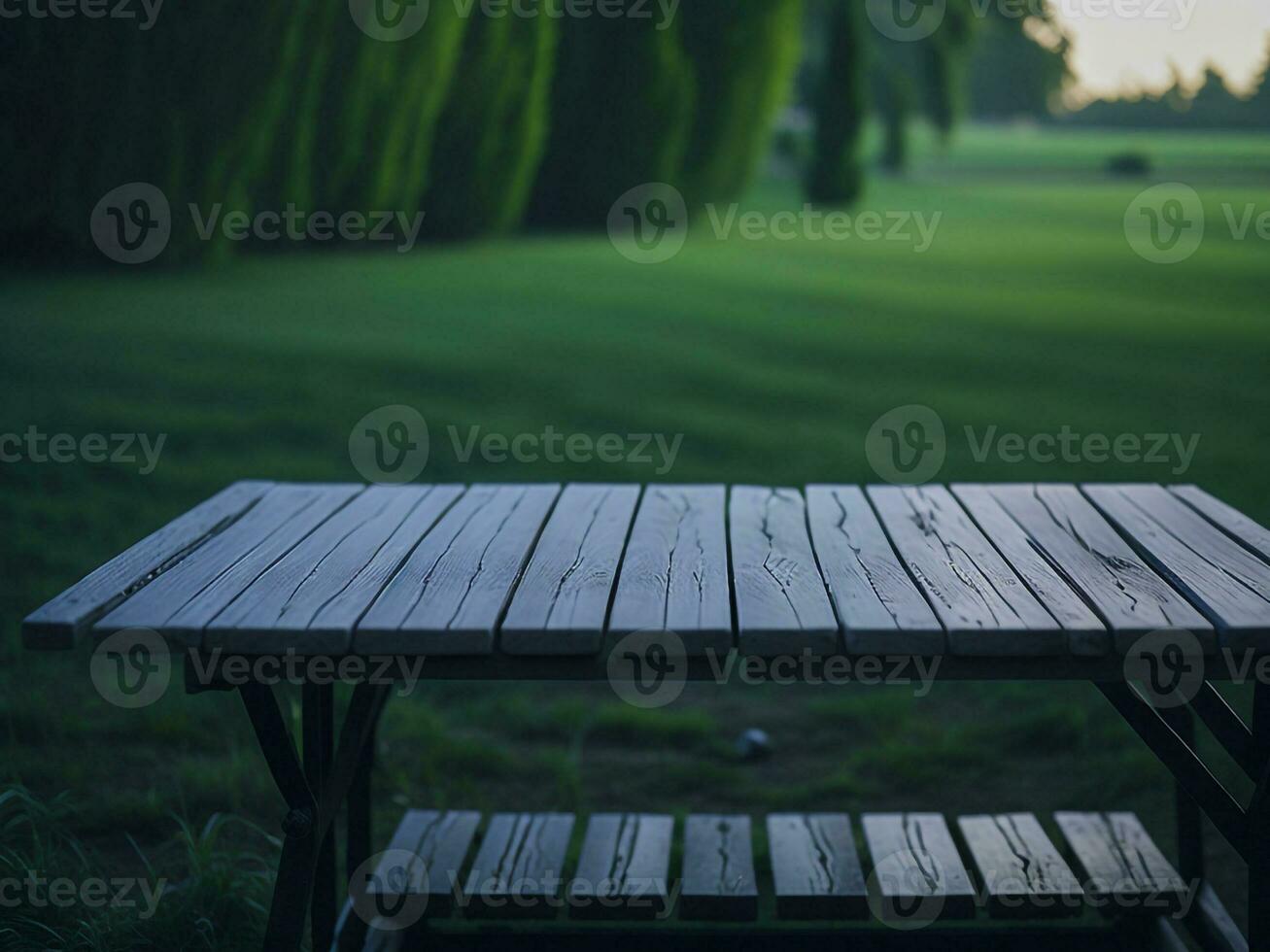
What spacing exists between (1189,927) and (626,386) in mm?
5453

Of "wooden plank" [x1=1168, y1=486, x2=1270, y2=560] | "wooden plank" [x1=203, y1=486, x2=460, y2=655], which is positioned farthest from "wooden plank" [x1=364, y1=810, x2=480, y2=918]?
"wooden plank" [x1=1168, y1=486, x2=1270, y2=560]

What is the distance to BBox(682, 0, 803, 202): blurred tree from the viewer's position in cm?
1391

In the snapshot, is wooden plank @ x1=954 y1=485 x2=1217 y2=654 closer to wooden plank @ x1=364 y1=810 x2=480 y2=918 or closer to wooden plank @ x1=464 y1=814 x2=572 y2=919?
wooden plank @ x1=464 y1=814 x2=572 y2=919

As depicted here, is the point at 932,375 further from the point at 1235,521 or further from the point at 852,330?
the point at 1235,521

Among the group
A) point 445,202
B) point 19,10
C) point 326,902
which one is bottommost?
point 326,902

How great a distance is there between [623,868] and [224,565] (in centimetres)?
127

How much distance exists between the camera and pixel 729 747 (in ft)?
14.5

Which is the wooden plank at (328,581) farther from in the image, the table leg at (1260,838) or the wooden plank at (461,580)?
the table leg at (1260,838)

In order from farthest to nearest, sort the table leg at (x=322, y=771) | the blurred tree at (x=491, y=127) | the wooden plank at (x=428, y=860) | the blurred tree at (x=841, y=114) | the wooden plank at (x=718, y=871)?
the blurred tree at (x=841, y=114)
the blurred tree at (x=491, y=127)
the wooden plank at (x=428, y=860)
the wooden plank at (x=718, y=871)
the table leg at (x=322, y=771)

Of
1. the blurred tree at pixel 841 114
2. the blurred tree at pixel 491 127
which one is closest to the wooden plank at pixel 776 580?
the blurred tree at pixel 491 127

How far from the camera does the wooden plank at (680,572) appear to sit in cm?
214

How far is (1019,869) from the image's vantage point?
3.05 meters

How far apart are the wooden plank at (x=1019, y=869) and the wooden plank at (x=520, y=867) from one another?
3.37 ft

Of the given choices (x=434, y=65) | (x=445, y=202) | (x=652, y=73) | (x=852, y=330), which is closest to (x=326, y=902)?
(x=852, y=330)
